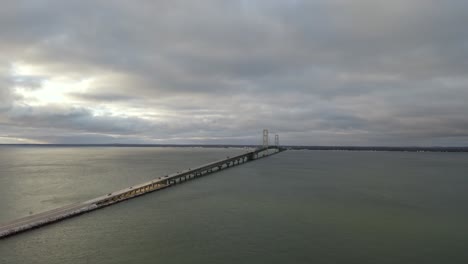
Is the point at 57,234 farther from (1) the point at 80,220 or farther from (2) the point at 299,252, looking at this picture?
(2) the point at 299,252

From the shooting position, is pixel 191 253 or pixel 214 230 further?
pixel 214 230

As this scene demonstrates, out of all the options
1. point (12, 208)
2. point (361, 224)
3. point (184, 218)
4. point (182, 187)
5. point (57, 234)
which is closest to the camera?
point (57, 234)

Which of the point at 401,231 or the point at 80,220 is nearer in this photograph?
the point at 401,231

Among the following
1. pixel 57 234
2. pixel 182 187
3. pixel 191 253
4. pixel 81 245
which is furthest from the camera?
pixel 182 187

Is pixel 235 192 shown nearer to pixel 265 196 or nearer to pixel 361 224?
pixel 265 196

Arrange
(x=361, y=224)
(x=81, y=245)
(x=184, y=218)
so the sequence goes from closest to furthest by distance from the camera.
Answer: (x=81, y=245) < (x=361, y=224) < (x=184, y=218)

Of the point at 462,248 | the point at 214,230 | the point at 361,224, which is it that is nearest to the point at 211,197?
the point at 214,230

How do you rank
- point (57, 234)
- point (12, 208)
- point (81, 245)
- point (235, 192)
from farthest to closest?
1. point (235, 192)
2. point (12, 208)
3. point (57, 234)
4. point (81, 245)

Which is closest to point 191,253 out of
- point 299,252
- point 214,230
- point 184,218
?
point 214,230
